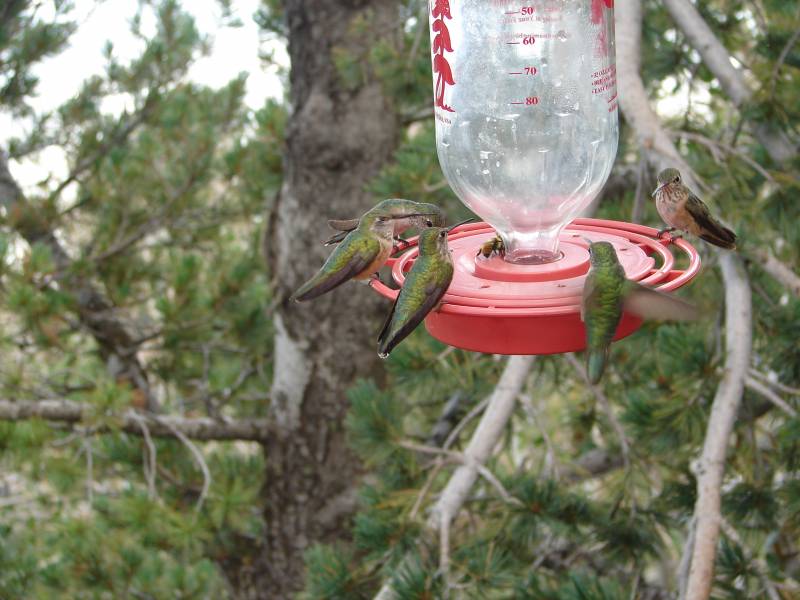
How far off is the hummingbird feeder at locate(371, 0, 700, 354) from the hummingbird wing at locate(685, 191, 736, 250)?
6 cm

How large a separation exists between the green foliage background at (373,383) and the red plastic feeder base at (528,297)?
0.46 meters

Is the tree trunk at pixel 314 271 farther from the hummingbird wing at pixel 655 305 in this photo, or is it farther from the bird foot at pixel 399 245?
the hummingbird wing at pixel 655 305

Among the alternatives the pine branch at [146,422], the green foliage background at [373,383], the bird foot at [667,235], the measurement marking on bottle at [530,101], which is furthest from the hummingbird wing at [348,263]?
the pine branch at [146,422]

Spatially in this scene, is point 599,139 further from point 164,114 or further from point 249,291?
point 164,114

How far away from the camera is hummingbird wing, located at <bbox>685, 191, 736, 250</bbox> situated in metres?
1.16

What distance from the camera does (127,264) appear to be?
3.09m

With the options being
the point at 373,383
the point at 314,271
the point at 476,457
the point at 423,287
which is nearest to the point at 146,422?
the point at 314,271

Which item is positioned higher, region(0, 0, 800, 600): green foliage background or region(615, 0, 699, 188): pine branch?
region(615, 0, 699, 188): pine branch

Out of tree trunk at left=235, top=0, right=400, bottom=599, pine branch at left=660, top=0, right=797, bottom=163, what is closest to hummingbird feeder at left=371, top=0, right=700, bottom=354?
pine branch at left=660, top=0, right=797, bottom=163

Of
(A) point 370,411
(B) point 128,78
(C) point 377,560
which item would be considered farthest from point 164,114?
(C) point 377,560

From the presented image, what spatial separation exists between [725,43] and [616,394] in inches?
44.8

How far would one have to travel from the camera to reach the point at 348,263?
1173 millimetres

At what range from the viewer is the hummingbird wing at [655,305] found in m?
0.91

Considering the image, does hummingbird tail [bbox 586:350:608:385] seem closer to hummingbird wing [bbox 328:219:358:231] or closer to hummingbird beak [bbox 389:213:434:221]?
hummingbird beak [bbox 389:213:434:221]
